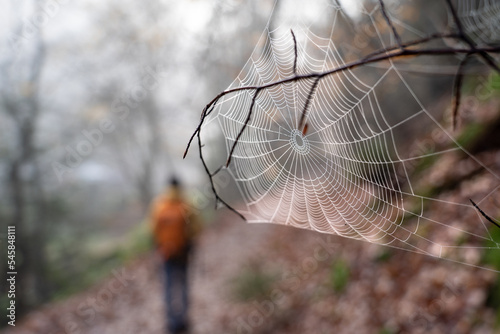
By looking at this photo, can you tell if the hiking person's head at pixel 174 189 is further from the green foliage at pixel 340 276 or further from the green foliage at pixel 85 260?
the green foliage at pixel 85 260

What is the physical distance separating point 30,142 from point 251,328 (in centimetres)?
685

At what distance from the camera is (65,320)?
621 centimetres

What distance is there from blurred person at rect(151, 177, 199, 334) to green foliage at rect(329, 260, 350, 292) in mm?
1978

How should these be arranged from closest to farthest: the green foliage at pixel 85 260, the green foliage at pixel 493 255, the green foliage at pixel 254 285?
the green foliage at pixel 493 255, the green foliage at pixel 254 285, the green foliage at pixel 85 260

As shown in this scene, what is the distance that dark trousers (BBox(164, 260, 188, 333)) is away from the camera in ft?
16.0

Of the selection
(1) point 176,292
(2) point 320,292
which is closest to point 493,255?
(2) point 320,292

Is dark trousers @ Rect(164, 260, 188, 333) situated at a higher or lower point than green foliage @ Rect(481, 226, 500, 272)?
lower

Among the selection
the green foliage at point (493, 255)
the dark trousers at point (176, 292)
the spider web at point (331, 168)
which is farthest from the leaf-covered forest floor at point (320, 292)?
the dark trousers at point (176, 292)

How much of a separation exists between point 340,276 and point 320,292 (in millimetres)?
385

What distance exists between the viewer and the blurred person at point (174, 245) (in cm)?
479

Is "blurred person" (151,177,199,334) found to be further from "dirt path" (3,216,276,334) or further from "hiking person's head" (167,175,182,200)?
"dirt path" (3,216,276,334)

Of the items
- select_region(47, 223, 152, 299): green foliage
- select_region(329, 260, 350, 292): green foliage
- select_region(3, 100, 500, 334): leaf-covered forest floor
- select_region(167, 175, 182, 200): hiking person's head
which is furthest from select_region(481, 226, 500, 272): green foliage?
select_region(47, 223, 152, 299): green foliage

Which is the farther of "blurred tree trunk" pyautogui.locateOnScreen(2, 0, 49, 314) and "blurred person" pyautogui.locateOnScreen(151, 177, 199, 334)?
"blurred tree trunk" pyautogui.locateOnScreen(2, 0, 49, 314)

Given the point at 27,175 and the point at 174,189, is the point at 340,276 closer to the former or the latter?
the point at 174,189
